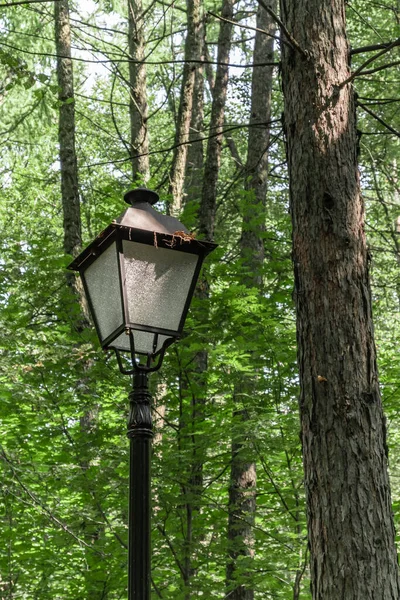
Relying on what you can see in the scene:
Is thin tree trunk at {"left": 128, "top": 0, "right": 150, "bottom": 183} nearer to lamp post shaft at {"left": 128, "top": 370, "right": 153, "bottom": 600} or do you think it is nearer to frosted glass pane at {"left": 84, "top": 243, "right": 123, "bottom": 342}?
frosted glass pane at {"left": 84, "top": 243, "right": 123, "bottom": 342}

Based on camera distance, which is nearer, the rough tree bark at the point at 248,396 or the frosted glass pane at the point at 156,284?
the frosted glass pane at the point at 156,284

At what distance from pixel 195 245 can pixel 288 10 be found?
1.91 meters

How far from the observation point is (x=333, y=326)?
13.4 feet

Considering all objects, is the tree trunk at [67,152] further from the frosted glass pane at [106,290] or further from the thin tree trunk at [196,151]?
the frosted glass pane at [106,290]

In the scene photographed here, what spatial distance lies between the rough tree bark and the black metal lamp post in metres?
1.78

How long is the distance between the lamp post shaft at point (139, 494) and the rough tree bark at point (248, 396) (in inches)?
85.4

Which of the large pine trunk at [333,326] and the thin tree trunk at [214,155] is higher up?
the thin tree trunk at [214,155]

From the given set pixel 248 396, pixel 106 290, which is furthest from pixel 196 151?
pixel 106 290

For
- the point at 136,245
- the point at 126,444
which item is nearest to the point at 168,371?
the point at 126,444

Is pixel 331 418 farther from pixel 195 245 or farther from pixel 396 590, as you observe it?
pixel 195 245

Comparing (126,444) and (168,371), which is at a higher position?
(168,371)

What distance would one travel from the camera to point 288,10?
4703mm

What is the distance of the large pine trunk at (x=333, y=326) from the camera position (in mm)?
3779

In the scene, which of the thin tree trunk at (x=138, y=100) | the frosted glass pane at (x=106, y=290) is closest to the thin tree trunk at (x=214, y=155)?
the thin tree trunk at (x=138, y=100)
